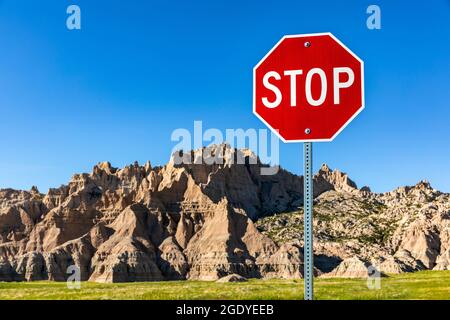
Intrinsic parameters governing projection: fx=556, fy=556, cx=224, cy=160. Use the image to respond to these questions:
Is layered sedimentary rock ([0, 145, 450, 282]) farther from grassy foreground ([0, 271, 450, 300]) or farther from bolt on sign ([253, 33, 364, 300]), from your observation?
bolt on sign ([253, 33, 364, 300])

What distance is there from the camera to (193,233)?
15638cm

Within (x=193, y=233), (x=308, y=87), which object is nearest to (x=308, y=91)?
(x=308, y=87)

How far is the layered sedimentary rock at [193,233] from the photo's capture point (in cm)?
13425

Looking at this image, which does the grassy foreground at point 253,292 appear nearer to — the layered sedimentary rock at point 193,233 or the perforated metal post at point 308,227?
the perforated metal post at point 308,227

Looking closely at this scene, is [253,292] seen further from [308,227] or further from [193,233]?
[193,233]

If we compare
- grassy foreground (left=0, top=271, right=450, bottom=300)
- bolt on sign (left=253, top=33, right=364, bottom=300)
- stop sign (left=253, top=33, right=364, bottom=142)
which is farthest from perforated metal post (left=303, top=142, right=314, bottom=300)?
grassy foreground (left=0, top=271, right=450, bottom=300)

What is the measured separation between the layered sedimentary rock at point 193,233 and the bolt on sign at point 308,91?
362ft

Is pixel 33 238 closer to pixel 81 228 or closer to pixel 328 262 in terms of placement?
pixel 81 228

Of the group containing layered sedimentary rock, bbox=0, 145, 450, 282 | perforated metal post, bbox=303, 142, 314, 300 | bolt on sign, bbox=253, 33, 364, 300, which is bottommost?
layered sedimentary rock, bbox=0, 145, 450, 282

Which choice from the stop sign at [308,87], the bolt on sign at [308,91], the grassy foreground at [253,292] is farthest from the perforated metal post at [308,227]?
the grassy foreground at [253,292]

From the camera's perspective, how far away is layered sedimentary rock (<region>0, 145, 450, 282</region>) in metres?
134

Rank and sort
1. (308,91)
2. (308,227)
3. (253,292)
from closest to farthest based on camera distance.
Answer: (308,91) < (308,227) < (253,292)

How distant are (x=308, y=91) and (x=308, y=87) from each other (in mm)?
52
